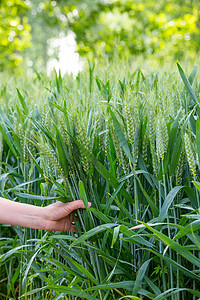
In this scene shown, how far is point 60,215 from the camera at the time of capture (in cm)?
107

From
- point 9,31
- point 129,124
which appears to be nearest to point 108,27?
point 9,31

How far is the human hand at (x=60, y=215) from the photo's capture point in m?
1.04

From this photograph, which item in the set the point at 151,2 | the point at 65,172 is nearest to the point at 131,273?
the point at 65,172

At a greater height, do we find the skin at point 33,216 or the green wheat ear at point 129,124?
the green wheat ear at point 129,124

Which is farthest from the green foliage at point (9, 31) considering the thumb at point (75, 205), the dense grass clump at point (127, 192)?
the thumb at point (75, 205)

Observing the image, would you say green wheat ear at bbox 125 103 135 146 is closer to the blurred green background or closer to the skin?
the skin

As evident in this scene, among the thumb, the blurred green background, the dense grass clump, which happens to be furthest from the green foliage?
the thumb

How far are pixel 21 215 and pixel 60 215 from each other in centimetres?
15

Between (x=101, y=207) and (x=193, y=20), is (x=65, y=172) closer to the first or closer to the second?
(x=101, y=207)

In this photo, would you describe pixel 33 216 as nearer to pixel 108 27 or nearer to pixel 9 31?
pixel 9 31

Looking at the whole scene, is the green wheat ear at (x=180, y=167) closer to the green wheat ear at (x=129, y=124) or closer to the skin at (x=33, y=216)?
the green wheat ear at (x=129, y=124)

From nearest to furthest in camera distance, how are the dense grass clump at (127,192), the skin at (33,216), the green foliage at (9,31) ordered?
the dense grass clump at (127,192) < the skin at (33,216) < the green foliage at (9,31)

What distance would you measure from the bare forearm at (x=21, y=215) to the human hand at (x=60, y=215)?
0.07ft

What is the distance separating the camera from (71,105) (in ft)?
3.48
